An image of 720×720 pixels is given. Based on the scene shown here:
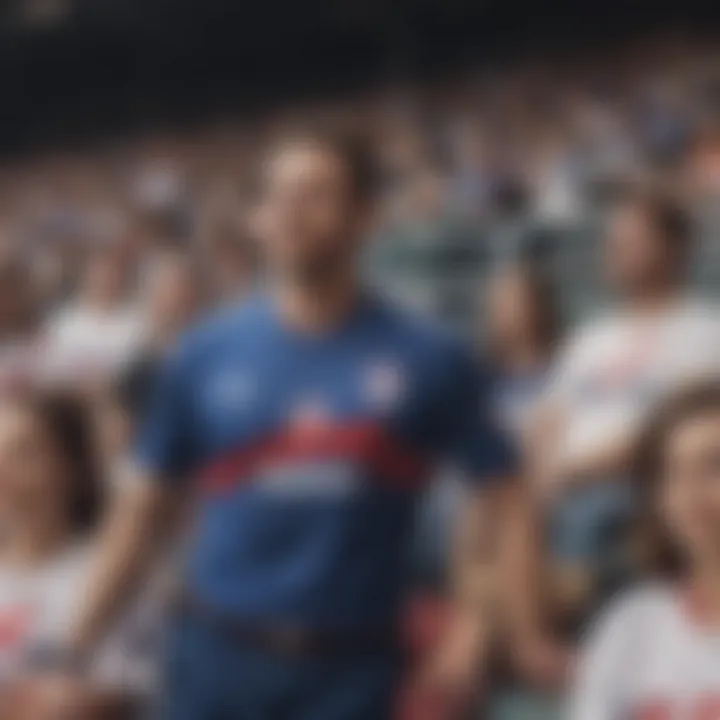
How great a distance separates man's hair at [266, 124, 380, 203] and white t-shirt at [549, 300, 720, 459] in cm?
19

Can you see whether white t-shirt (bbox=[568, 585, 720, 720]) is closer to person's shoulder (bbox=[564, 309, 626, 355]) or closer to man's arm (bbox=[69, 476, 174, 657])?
person's shoulder (bbox=[564, 309, 626, 355])

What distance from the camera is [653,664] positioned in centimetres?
98

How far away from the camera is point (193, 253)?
1.28m

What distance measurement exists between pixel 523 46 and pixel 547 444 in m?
0.34

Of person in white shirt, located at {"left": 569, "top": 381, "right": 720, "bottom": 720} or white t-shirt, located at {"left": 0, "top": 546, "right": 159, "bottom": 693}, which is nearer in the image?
person in white shirt, located at {"left": 569, "top": 381, "right": 720, "bottom": 720}

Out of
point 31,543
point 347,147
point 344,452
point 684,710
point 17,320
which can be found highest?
point 17,320

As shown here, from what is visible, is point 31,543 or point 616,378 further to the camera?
point 31,543

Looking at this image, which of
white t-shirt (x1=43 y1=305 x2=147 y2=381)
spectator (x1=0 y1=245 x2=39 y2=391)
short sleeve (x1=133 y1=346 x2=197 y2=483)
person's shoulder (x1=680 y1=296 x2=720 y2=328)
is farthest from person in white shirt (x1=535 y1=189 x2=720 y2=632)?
spectator (x1=0 y1=245 x2=39 y2=391)

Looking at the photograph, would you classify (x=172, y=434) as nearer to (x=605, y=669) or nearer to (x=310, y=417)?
(x=310, y=417)

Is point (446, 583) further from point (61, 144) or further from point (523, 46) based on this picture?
point (61, 144)

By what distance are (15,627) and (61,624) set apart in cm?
4

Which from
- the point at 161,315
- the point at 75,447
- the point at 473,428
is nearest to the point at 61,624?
the point at 75,447

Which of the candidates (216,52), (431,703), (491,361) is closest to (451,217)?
(491,361)

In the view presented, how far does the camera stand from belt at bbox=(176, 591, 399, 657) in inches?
41.7
